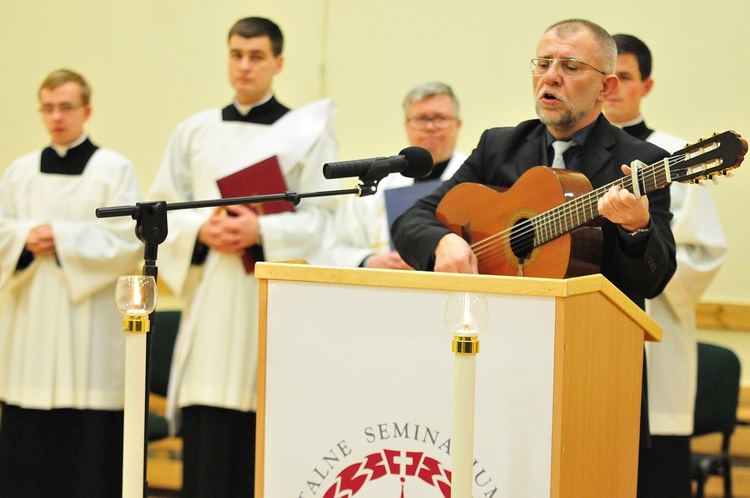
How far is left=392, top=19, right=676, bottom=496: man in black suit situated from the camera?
2791 mm

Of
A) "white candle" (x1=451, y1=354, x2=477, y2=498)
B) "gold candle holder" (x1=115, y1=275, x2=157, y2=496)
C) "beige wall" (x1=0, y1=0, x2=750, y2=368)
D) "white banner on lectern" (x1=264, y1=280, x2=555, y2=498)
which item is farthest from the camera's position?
"beige wall" (x1=0, y1=0, x2=750, y2=368)

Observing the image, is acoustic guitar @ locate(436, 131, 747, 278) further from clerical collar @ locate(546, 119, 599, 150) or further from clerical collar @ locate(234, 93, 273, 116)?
clerical collar @ locate(234, 93, 273, 116)

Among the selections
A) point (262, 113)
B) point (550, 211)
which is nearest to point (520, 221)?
point (550, 211)

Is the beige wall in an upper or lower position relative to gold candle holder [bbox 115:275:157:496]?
upper

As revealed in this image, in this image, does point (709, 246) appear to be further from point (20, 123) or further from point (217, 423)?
point (20, 123)

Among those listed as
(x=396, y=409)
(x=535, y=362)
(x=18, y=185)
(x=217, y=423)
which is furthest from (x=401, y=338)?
(x=18, y=185)

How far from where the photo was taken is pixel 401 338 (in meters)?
2.47

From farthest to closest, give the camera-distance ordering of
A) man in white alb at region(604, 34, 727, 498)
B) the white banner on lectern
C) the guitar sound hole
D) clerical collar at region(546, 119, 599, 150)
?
man in white alb at region(604, 34, 727, 498) → clerical collar at region(546, 119, 599, 150) → the guitar sound hole → the white banner on lectern

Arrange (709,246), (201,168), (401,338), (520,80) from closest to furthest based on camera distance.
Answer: (401,338)
(709,246)
(201,168)
(520,80)

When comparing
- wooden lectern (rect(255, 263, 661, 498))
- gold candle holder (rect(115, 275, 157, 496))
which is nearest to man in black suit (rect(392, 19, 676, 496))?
wooden lectern (rect(255, 263, 661, 498))

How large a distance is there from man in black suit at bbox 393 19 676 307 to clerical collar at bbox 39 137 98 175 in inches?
93.8

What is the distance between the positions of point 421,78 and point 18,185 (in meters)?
2.33

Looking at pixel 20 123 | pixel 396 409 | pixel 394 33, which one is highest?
pixel 394 33

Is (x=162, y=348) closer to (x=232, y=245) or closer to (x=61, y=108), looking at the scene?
(x=232, y=245)
